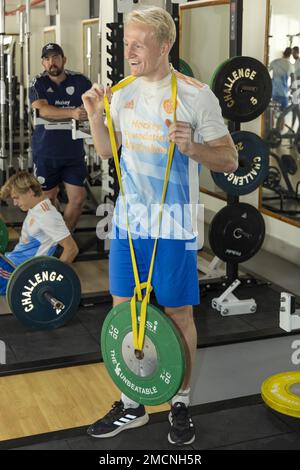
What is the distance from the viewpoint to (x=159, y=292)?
202 cm

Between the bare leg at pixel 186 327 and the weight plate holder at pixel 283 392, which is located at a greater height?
the bare leg at pixel 186 327

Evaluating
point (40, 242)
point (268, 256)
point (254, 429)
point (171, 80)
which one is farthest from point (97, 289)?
point (171, 80)

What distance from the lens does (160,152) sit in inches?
75.4

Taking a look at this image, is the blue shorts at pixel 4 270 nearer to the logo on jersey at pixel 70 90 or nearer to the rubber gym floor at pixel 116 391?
the rubber gym floor at pixel 116 391

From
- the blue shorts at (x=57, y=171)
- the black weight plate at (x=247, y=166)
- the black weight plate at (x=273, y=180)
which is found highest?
the black weight plate at (x=247, y=166)

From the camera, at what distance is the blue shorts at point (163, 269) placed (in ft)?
6.53

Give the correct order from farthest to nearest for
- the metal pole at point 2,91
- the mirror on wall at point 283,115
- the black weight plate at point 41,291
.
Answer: the mirror on wall at point 283,115 → the metal pole at point 2,91 → the black weight plate at point 41,291

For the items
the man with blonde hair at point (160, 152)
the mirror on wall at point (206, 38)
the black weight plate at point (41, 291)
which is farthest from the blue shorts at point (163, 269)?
the mirror on wall at point (206, 38)

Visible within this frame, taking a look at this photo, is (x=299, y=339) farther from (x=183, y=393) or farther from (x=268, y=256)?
(x=268, y=256)

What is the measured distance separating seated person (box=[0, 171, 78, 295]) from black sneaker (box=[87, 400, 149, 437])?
3.74 ft

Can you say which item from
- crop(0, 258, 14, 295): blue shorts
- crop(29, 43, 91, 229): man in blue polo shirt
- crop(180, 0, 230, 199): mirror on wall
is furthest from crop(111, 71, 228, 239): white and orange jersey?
crop(180, 0, 230, 199): mirror on wall

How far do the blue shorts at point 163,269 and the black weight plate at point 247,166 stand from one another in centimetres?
135

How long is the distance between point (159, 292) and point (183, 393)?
1.12 ft

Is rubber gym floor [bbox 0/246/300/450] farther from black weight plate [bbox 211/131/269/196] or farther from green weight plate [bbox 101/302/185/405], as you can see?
black weight plate [bbox 211/131/269/196]
